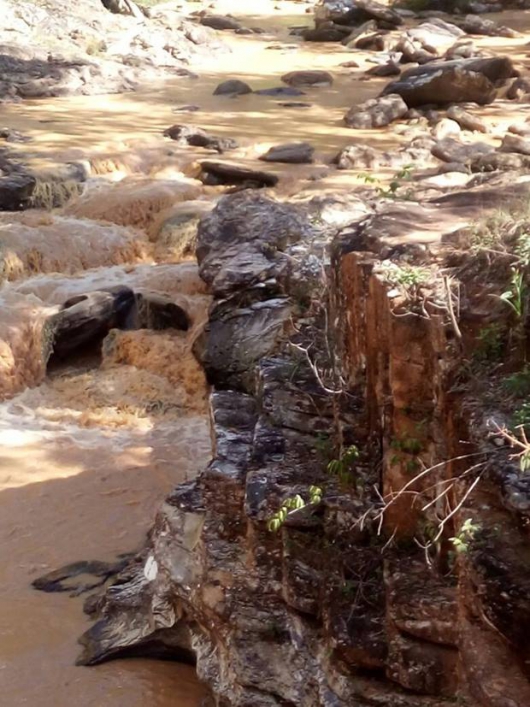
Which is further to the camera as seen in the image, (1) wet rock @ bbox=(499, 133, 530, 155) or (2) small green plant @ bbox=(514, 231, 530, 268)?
(1) wet rock @ bbox=(499, 133, 530, 155)

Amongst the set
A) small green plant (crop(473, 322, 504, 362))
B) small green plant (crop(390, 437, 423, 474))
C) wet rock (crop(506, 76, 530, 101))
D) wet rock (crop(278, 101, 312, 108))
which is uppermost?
small green plant (crop(473, 322, 504, 362))

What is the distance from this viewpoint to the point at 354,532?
4527 mm

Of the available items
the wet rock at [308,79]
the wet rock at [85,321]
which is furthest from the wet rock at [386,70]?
the wet rock at [85,321]

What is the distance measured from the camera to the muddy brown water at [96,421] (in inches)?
231

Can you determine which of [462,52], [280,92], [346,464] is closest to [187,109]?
[280,92]

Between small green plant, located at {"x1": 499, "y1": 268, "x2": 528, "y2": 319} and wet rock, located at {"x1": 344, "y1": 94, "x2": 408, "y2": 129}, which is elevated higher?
small green plant, located at {"x1": 499, "y1": 268, "x2": 528, "y2": 319}

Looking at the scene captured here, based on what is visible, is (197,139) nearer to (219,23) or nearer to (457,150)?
(457,150)

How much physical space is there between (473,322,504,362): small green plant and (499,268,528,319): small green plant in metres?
0.11

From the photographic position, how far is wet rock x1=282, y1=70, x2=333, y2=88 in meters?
18.5

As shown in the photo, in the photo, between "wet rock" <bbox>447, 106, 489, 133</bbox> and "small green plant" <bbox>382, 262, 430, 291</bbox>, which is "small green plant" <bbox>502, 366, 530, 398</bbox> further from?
"wet rock" <bbox>447, 106, 489, 133</bbox>

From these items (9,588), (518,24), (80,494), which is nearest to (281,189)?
(80,494)

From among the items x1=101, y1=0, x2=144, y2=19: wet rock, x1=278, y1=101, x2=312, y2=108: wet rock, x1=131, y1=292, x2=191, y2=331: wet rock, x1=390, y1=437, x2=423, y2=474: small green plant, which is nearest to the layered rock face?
x1=390, y1=437, x2=423, y2=474: small green plant

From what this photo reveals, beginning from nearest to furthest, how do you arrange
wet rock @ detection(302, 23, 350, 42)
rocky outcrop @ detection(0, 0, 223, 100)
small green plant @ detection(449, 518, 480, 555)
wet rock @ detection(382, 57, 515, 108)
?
1. small green plant @ detection(449, 518, 480, 555)
2. wet rock @ detection(382, 57, 515, 108)
3. rocky outcrop @ detection(0, 0, 223, 100)
4. wet rock @ detection(302, 23, 350, 42)

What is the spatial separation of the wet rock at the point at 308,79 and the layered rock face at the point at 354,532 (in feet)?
42.4
